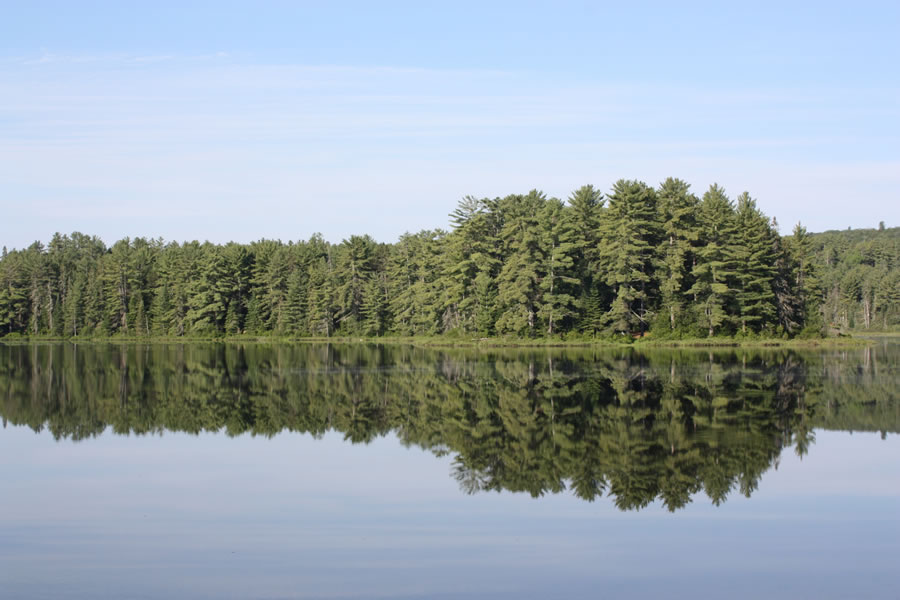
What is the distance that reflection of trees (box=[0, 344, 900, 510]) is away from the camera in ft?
58.5

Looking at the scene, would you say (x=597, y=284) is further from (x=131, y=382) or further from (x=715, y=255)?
(x=131, y=382)

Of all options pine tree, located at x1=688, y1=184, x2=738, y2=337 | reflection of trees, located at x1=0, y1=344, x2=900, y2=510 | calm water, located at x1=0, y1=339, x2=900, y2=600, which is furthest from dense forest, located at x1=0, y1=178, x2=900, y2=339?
calm water, located at x1=0, y1=339, x2=900, y2=600

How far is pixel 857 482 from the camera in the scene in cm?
1666

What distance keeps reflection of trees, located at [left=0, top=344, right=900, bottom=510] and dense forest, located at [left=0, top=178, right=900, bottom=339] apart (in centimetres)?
1681

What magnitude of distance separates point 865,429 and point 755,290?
153ft

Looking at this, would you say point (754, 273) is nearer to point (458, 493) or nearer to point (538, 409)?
point (538, 409)

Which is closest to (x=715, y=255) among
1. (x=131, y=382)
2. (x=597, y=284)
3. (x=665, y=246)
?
(x=665, y=246)

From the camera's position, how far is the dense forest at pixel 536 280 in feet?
222

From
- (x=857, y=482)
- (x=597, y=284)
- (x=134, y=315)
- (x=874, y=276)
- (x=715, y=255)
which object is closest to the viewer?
(x=857, y=482)

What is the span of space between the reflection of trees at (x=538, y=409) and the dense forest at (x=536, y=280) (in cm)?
1681

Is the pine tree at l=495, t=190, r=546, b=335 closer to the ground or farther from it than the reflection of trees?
farther from it

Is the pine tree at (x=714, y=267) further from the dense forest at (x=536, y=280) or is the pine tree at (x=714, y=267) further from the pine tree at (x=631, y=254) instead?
the pine tree at (x=631, y=254)

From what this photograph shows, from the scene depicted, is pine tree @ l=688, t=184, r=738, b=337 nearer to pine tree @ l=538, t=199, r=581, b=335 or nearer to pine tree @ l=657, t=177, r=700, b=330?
pine tree @ l=657, t=177, r=700, b=330

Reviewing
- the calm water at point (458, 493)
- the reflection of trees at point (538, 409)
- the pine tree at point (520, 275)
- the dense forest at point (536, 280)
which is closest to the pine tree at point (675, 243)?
the dense forest at point (536, 280)
